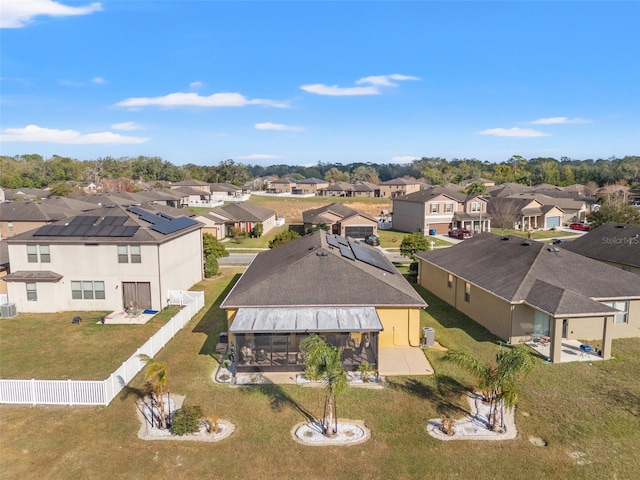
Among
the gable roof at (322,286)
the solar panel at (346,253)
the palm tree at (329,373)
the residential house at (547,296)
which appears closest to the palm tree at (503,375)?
the palm tree at (329,373)

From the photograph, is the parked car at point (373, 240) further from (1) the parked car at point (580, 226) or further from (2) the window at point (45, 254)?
(2) the window at point (45, 254)

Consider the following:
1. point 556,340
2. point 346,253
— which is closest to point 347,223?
point 346,253

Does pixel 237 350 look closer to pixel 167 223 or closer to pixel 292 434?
pixel 292 434

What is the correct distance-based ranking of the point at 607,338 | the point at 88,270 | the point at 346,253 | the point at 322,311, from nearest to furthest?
the point at 607,338 < the point at 322,311 < the point at 346,253 < the point at 88,270

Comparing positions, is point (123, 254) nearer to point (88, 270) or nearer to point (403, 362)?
point (88, 270)

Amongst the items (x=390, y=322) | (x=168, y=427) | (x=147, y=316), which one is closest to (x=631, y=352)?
(x=390, y=322)

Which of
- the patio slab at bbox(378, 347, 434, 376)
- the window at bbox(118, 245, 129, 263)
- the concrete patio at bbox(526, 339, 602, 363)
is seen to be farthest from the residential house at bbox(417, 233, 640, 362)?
the window at bbox(118, 245, 129, 263)
